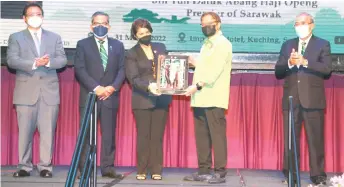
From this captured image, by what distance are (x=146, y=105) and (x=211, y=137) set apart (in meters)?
0.68

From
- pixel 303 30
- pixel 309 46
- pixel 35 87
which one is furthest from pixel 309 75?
pixel 35 87

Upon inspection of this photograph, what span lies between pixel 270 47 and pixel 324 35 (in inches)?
23.5

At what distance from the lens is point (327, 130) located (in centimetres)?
665

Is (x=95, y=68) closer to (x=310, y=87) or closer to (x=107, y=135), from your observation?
(x=107, y=135)

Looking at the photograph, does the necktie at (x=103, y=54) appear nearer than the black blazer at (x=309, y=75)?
No

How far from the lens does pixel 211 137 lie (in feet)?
18.1

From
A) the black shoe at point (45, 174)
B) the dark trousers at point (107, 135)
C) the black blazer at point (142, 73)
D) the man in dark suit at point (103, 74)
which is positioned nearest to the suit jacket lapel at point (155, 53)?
the black blazer at point (142, 73)

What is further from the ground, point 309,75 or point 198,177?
point 309,75

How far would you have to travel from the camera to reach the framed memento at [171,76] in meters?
5.36

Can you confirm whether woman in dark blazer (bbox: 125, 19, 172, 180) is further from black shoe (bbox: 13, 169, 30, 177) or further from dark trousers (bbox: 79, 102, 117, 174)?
black shoe (bbox: 13, 169, 30, 177)

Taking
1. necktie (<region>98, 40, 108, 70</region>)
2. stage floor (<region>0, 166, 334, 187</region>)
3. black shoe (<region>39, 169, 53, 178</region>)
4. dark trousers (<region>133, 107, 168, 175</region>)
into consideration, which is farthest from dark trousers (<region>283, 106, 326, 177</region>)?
black shoe (<region>39, 169, 53, 178</region>)

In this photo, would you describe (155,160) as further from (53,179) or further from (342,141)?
(342,141)

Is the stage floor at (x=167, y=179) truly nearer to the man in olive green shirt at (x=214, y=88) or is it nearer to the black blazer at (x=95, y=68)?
the man in olive green shirt at (x=214, y=88)

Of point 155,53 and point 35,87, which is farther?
point 35,87
